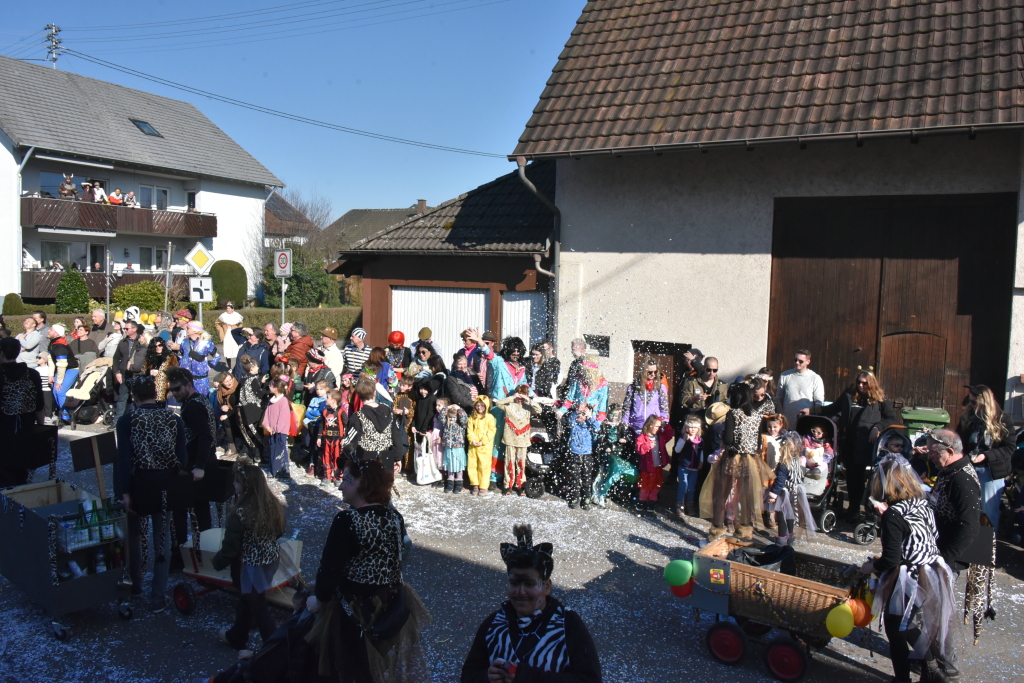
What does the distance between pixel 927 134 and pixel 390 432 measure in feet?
23.0

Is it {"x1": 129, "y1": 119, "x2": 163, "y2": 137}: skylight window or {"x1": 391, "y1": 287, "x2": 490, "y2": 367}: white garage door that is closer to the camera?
{"x1": 391, "y1": 287, "x2": 490, "y2": 367}: white garage door

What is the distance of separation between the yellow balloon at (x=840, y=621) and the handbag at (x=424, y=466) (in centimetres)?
561

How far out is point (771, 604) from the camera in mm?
5066

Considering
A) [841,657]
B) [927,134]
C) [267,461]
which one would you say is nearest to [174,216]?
[267,461]

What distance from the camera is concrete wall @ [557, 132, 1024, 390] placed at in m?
9.43

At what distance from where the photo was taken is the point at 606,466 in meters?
8.80

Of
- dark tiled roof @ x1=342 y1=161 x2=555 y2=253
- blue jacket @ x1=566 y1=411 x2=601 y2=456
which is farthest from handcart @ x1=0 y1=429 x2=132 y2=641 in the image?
dark tiled roof @ x1=342 y1=161 x2=555 y2=253

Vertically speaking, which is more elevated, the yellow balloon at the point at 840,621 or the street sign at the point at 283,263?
the street sign at the point at 283,263

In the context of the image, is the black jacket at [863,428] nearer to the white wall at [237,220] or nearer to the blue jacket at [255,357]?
the blue jacket at [255,357]

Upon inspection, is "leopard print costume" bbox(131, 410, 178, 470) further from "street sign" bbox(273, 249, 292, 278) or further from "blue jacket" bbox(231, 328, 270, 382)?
"street sign" bbox(273, 249, 292, 278)

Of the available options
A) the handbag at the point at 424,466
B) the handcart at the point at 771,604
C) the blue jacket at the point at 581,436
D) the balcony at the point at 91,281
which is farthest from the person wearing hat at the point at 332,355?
the balcony at the point at 91,281

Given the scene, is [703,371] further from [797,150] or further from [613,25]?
[613,25]

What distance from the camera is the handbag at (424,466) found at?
9508 mm

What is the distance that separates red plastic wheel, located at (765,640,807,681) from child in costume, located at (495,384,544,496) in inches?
173
